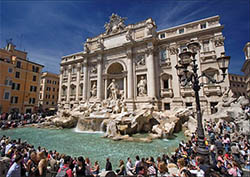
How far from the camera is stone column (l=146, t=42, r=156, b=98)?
1658 cm

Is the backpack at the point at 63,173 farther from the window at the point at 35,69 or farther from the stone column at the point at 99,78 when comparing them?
the window at the point at 35,69

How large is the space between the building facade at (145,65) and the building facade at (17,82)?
6448 mm

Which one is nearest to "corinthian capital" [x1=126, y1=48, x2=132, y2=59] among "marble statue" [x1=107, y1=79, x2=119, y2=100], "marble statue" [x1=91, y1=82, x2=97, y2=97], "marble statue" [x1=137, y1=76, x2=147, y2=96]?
"marble statue" [x1=137, y1=76, x2=147, y2=96]

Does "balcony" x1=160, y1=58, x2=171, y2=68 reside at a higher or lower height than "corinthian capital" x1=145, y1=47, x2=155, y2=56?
lower

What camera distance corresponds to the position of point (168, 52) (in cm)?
1762

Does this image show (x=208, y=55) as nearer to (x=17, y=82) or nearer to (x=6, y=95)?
(x=17, y=82)

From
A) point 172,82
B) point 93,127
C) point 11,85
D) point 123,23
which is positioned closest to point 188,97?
point 172,82

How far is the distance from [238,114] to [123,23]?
19.5 m

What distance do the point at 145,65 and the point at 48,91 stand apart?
27507 millimetres

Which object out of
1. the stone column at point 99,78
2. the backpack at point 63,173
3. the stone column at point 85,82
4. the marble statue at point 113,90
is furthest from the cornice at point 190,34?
Answer: the backpack at point 63,173

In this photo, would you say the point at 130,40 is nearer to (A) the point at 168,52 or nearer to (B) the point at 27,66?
(A) the point at 168,52

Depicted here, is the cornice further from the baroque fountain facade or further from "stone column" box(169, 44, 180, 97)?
"stone column" box(169, 44, 180, 97)

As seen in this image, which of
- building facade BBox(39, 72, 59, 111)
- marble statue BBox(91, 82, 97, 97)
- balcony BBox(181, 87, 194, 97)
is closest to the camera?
balcony BBox(181, 87, 194, 97)

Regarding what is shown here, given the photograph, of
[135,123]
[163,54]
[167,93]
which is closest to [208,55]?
[163,54]
